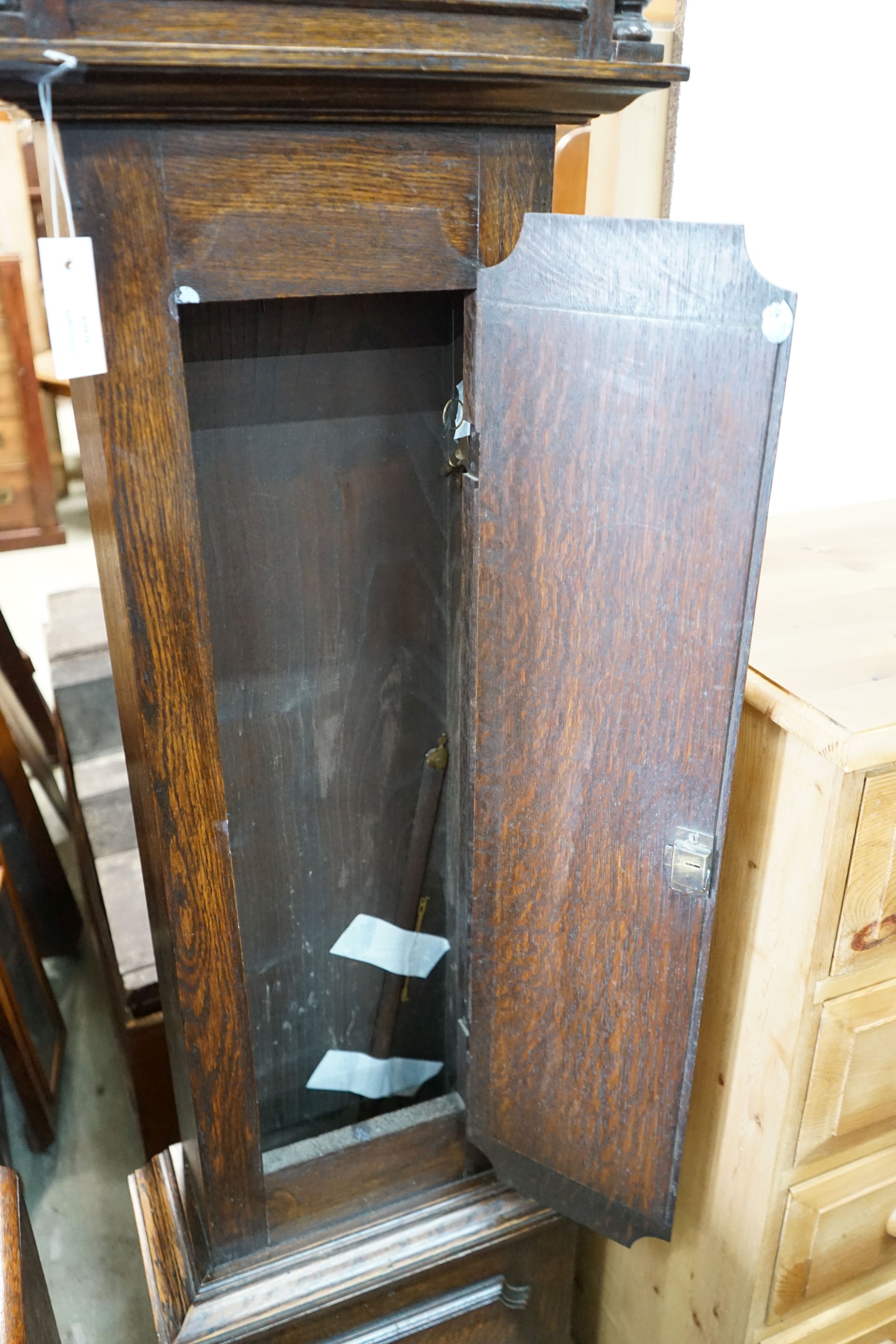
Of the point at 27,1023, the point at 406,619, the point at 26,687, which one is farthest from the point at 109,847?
the point at 406,619

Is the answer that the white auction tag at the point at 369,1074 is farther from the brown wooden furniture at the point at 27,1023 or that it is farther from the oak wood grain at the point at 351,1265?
the brown wooden furniture at the point at 27,1023

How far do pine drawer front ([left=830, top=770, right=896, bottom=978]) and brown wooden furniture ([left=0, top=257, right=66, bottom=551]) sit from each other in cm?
306

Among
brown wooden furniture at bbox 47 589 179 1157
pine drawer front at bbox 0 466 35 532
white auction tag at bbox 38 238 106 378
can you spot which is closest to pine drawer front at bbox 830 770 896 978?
white auction tag at bbox 38 238 106 378

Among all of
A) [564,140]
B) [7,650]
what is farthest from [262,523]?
[7,650]

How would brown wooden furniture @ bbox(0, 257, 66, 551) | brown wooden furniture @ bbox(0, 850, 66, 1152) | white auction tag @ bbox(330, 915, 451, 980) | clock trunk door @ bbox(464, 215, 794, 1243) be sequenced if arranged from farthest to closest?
brown wooden furniture @ bbox(0, 257, 66, 551), brown wooden furniture @ bbox(0, 850, 66, 1152), white auction tag @ bbox(330, 915, 451, 980), clock trunk door @ bbox(464, 215, 794, 1243)

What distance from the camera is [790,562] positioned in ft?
3.42

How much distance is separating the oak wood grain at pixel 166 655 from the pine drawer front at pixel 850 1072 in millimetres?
462

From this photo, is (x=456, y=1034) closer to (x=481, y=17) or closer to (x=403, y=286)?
(x=403, y=286)

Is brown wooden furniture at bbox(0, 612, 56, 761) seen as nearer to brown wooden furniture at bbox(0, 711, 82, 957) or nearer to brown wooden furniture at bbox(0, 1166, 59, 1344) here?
brown wooden furniture at bbox(0, 711, 82, 957)

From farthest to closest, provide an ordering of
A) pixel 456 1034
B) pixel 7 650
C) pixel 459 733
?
1. pixel 7 650
2. pixel 456 1034
3. pixel 459 733

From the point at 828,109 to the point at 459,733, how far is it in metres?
0.80

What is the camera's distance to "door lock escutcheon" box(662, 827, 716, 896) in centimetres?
73

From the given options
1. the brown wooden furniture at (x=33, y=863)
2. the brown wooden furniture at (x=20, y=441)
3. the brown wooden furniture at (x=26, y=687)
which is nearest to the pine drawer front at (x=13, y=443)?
the brown wooden furniture at (x=20, y=441)

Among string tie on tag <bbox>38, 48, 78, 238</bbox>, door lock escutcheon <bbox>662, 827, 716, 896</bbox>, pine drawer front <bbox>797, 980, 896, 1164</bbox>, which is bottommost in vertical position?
pine drawer front <bbox>797, 980, 896, 1164</bbox>
